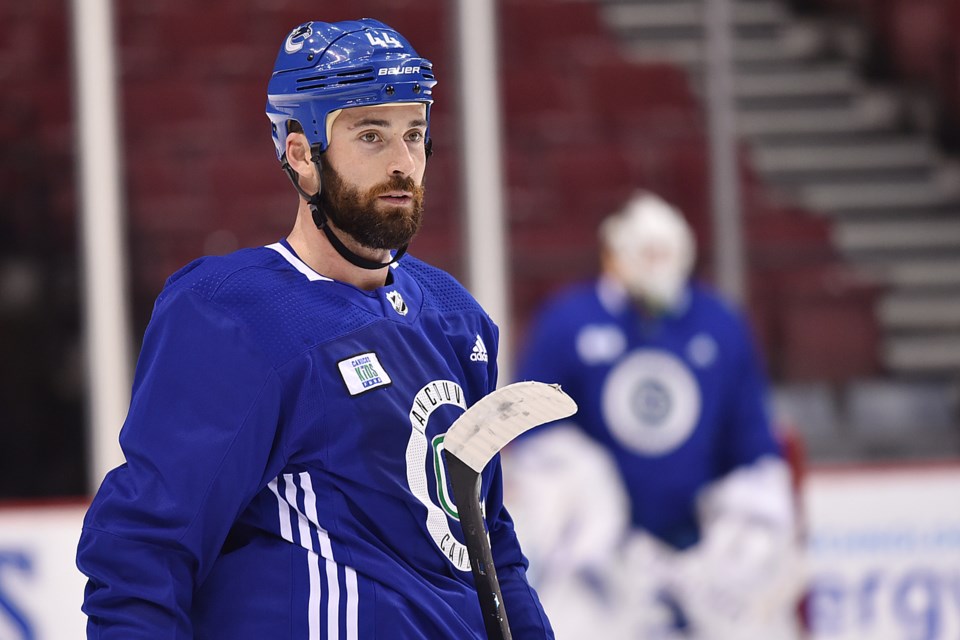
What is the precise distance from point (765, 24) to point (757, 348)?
1102 mm

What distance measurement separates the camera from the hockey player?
4.36 ft

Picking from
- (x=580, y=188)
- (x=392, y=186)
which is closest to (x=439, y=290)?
(x=392, y=186)

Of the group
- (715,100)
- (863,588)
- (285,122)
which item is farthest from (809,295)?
(285,122)

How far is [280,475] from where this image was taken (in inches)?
55.1

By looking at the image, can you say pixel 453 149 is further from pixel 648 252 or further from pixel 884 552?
pixel 884 552

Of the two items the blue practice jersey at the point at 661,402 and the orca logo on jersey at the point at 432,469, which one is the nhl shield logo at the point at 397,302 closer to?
the orca logo on jersey at the point at 432,469

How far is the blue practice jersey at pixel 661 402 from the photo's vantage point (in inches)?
144

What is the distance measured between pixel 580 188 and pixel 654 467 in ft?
4.15

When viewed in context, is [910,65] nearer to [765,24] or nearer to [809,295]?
[765,24]

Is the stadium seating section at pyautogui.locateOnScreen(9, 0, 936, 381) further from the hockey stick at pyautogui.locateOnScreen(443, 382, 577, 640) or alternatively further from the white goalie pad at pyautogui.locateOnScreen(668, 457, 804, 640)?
the hockey stick at pyautogui.locateOnScreen(443, 382, 577, 640)

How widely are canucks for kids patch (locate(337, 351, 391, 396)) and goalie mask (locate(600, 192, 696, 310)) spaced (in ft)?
7.86

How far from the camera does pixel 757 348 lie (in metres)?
4.41

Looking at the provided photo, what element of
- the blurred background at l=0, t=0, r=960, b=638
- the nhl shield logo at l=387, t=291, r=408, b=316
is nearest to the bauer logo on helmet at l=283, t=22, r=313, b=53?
the nhl shield logo at l=387, t=291, r=408, b=316

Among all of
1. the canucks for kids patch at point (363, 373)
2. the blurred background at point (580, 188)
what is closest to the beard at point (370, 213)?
the canucks for kids patch at point (363, 373)
